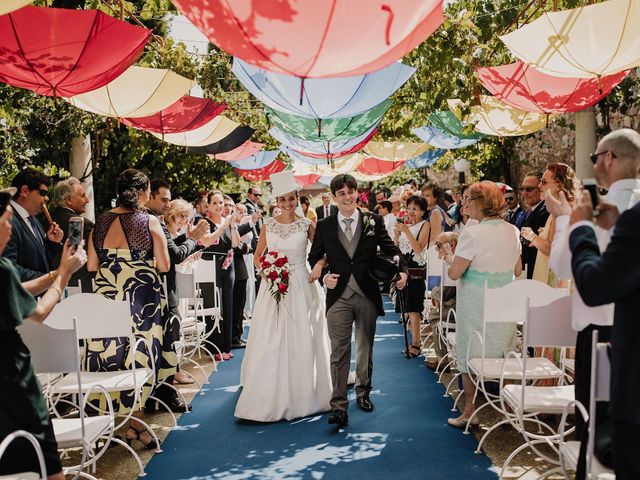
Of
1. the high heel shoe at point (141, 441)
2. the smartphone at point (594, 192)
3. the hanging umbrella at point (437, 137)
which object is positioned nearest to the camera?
the smartphone at point (594, 192)

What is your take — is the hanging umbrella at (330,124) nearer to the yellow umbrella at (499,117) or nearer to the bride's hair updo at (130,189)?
the yellow umbrella at (499,117)

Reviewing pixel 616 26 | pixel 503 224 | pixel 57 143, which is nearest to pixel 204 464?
pixel 503 224

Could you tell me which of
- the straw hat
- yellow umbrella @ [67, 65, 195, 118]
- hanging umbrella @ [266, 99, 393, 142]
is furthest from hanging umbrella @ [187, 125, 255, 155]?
the straw hat

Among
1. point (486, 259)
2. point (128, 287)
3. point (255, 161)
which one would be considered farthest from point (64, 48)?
point (255, 161)

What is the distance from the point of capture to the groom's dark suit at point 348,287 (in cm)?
500

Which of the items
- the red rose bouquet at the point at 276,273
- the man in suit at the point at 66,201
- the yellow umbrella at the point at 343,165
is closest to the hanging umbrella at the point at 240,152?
the yellow umbrella at the point at 343,165

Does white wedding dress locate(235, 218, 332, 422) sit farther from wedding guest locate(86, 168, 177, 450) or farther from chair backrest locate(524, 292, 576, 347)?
chair backrest locate(524, 292, 576, 347)

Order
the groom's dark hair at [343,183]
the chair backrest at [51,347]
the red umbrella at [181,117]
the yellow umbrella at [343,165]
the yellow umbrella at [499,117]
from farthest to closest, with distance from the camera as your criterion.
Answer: the yellow umbrella at [343,165] → the yellow umbrella at [499,117] → the red umbrella at [181,117] → the groom's dark hair at [343,183] → the chair backrest at [51,347]

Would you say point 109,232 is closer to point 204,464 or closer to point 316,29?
point 204,464

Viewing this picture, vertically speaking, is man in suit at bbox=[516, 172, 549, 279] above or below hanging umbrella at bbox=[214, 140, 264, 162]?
below

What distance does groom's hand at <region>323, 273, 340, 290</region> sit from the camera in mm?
4816

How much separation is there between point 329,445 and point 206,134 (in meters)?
4.88

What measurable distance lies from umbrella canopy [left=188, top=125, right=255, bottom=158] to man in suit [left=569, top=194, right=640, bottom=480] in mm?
6928

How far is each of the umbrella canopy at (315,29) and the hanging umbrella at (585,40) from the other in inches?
52.9
